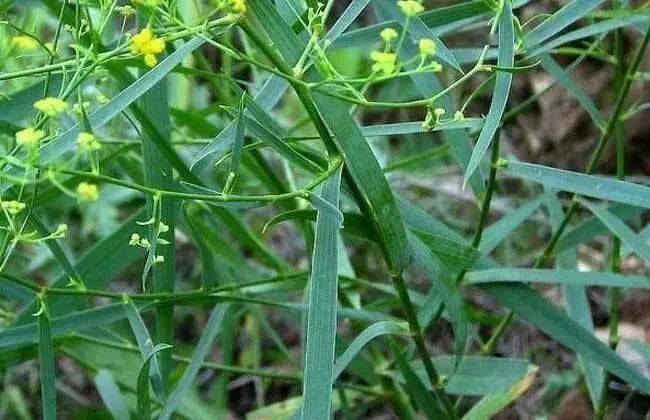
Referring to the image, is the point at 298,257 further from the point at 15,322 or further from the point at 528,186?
the point at 15,322

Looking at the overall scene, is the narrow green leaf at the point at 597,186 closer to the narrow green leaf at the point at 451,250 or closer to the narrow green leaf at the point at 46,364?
the narrow green leaf at the point at 451,250

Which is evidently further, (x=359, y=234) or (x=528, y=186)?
(x=528, y=186)

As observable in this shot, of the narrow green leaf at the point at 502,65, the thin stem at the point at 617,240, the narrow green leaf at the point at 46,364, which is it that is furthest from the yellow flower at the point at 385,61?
the thin stem at the point at 617,240

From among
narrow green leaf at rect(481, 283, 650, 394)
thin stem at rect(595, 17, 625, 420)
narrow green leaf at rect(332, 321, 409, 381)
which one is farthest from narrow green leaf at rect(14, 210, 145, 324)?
thin stem at rect(595, 17, 625, 420)

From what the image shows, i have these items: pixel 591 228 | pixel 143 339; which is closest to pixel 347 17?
pixel 143 339

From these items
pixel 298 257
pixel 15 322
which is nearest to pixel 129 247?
pixel 15 322

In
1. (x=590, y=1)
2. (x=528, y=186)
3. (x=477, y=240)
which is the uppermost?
(x=590, y=1)
